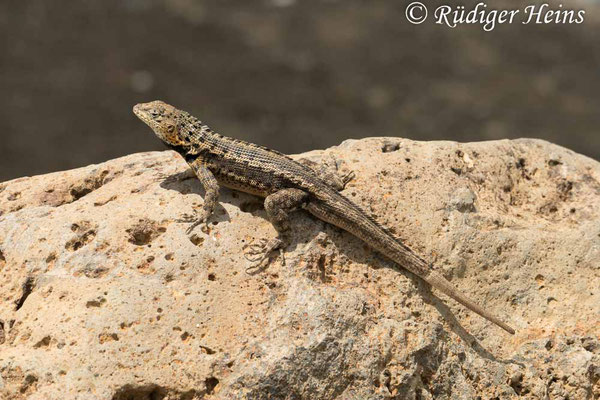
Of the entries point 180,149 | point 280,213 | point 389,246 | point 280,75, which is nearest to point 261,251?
point 280,213

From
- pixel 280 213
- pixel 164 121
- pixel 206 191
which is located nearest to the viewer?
pixel 280 213

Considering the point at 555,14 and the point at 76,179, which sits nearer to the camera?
the point at 76,179

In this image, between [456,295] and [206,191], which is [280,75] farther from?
[456,295]

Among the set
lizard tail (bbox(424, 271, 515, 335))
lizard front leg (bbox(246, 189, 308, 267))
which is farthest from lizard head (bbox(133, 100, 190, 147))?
lizard tail (bbox(424, 271, 515, 335))

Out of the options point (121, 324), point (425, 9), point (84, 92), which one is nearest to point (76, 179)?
point (121, 324)

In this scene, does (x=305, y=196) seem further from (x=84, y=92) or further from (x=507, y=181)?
(x=84, y=92)

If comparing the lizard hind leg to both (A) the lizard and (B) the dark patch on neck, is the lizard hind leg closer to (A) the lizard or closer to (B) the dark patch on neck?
(A) the lizard
